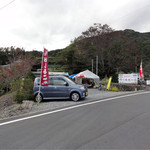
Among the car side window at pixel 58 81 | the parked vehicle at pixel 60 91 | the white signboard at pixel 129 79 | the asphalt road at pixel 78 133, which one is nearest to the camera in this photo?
the asphalt road at pixel 78 133

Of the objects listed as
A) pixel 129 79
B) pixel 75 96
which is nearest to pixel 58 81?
pixel 75 96

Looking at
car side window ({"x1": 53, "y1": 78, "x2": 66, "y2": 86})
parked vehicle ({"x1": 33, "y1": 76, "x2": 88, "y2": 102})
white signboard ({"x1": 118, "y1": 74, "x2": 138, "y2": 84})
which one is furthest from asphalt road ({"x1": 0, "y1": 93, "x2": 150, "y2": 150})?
white signboard ({"x1": 118, "y1": 74, "x2": 138, "y2": 84})

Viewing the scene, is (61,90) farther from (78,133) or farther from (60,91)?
(78,133)

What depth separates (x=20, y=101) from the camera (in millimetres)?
7875

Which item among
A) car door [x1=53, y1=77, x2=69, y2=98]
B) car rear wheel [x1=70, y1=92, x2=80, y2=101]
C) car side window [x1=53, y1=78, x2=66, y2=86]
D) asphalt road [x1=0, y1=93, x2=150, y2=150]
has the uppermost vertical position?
car side window [x1=53, y1=78, x2=66, y2=86]

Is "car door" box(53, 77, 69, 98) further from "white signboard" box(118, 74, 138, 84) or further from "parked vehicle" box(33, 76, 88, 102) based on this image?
"white signboard" box(118, 74, 138, 84)

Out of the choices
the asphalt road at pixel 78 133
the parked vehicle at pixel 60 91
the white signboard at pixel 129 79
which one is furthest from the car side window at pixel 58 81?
the white signboard at pixel 129 79

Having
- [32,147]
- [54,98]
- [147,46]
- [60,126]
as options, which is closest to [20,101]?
A: [54,98]

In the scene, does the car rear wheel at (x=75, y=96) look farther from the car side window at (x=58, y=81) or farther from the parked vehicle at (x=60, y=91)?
the car side window at (x=58, y=81)

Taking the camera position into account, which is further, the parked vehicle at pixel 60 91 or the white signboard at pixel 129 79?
the white signboard at pixel 129 79

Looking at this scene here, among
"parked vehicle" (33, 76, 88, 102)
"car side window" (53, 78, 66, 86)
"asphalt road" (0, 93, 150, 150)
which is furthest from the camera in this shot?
"car side window" (53, 78, 66, 86)

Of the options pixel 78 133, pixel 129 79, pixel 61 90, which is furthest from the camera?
pixel 129 79

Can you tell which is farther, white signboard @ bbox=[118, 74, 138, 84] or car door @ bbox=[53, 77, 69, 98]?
white signboard @ bbox=[118, 74, 138, 84]

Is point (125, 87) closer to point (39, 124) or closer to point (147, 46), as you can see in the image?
point (39, 124)
